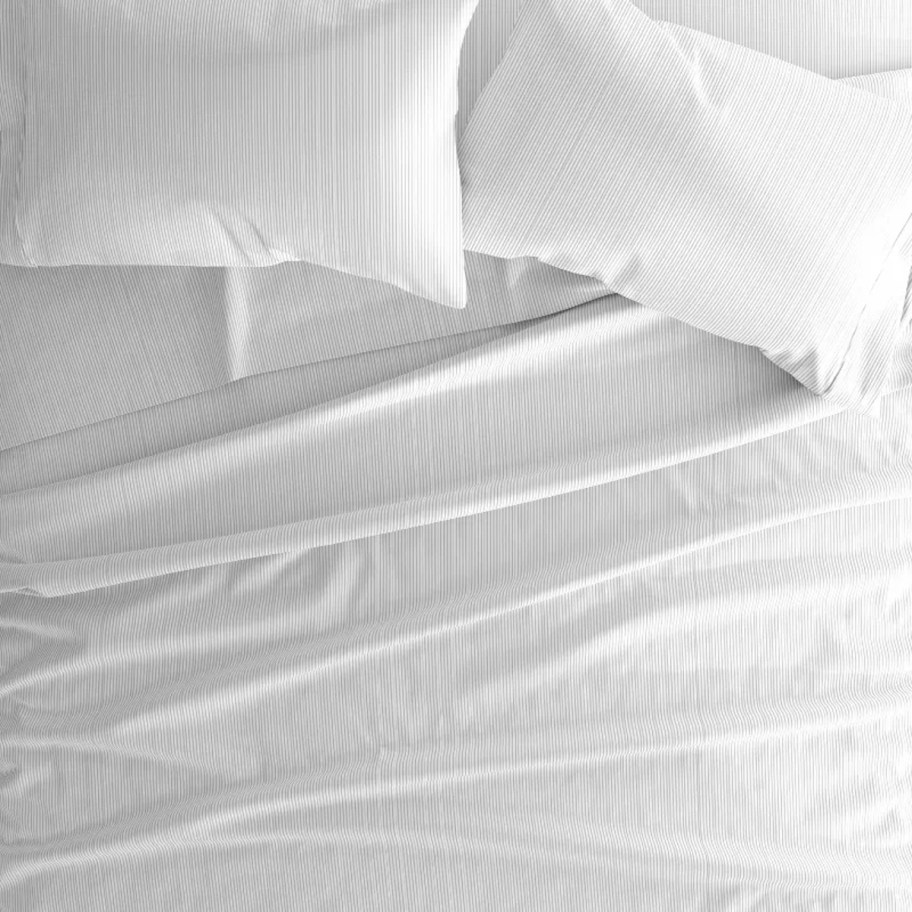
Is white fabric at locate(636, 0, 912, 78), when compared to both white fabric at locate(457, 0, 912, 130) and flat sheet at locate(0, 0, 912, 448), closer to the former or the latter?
white fabric at locate(457, 0, 912, 130)

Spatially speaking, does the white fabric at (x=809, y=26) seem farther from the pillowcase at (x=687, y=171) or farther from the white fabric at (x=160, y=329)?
the white fabric at (x=160, y=329)

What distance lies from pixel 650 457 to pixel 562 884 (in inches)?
20.1


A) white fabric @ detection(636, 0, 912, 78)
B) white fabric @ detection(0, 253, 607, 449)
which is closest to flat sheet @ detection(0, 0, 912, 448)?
white fabric @ detection(0, 253, 607, 449)

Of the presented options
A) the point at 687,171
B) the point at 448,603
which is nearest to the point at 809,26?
the point at 687,171

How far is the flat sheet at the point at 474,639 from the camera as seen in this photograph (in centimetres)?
118

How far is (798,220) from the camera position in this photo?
46.8 inches

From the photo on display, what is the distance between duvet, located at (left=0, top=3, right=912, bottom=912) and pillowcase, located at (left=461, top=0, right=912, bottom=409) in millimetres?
95

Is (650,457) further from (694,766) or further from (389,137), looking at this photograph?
(389,137)

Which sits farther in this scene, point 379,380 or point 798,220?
point 379,380

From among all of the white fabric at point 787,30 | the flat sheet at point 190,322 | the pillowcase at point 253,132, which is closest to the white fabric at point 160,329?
the flat sheet at point 190,322

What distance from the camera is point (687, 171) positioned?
1.17 m

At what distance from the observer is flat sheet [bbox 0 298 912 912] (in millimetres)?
1180

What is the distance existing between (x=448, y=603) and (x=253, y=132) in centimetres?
58

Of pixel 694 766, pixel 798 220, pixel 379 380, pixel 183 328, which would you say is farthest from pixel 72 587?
pixel 798 220
